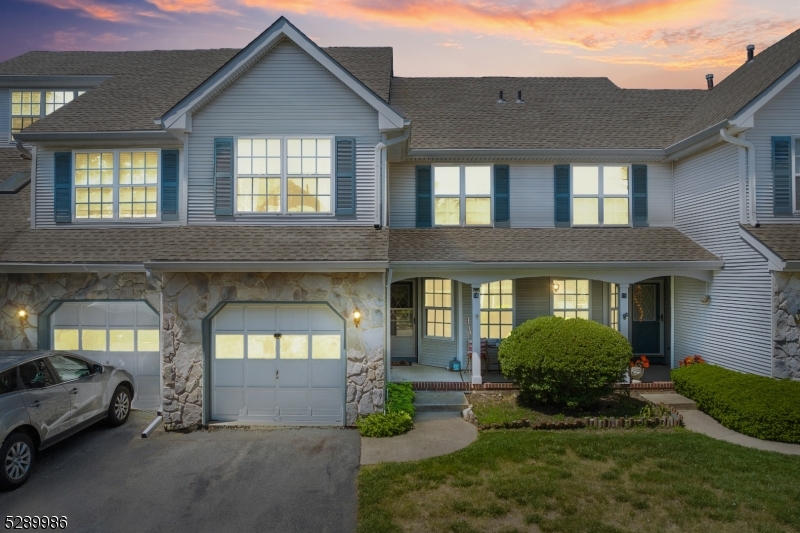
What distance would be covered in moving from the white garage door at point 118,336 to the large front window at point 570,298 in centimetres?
998

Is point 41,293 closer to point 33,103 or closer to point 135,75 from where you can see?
point 135,75

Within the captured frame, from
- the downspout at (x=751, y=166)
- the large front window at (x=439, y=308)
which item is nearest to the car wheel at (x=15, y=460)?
the large front window at (x=439, y=308)

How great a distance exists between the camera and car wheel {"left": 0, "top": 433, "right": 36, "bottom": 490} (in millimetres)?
6297

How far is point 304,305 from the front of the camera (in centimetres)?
923

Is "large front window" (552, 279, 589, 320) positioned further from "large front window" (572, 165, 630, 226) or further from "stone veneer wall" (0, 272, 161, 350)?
"stone veneer wall" (0, 272, 161, 350)

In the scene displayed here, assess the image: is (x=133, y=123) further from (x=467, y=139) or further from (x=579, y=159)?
(x=579, y=159)

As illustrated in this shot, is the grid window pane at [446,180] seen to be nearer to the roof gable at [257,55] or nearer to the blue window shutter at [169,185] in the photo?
the roof gable at [257,55]

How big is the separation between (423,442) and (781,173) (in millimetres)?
9879

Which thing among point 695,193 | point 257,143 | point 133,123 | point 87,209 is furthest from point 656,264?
point 87,209

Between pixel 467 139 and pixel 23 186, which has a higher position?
pixel 467 139

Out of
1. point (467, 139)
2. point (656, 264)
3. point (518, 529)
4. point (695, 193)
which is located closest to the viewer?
point (518, 529)

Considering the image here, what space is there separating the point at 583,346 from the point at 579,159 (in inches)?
224

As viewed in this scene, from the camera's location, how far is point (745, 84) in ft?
38.7

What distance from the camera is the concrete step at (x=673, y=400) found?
9742mm
